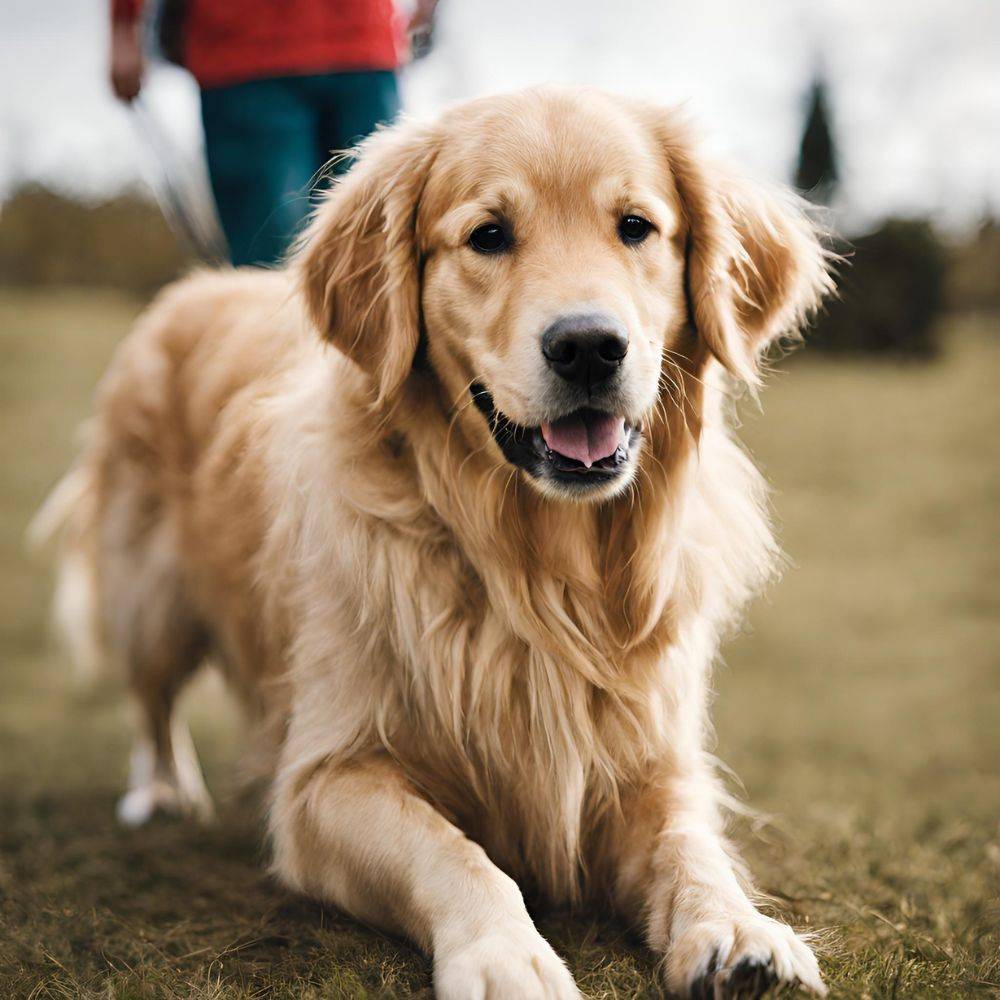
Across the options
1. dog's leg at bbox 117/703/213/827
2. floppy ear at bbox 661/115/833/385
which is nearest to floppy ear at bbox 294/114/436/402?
floppy ear at bbox 661/115/833/385

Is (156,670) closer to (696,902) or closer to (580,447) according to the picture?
(580,447)

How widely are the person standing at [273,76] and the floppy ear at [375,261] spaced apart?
0.70 metres

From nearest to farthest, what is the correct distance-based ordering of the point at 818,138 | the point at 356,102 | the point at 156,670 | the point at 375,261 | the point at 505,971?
the point at 505,971
the point at 375,261
the point at 356,102
the point at 156,670
the point at 818,138

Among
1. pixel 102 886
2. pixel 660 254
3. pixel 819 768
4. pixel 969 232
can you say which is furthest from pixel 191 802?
pixel 969 232

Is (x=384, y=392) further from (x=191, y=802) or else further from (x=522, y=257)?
(x=191, y=802)

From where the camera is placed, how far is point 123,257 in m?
15.2

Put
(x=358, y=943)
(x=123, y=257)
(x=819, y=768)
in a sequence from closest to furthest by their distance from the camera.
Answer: (x=358, y=943) → (x=819, y=768) → (x=123, y=257)

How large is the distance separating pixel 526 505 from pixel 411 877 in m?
0.81

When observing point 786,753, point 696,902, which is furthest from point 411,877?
point 786,753

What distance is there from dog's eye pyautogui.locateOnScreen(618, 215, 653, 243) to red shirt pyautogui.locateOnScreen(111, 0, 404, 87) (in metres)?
1.32

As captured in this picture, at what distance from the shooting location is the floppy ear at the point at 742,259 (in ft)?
8.18

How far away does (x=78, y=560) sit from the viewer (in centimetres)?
419

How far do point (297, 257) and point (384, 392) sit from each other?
0.49 m

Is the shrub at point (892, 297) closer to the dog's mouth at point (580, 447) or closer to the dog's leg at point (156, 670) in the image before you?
the dog's leg at point (156, 670)
